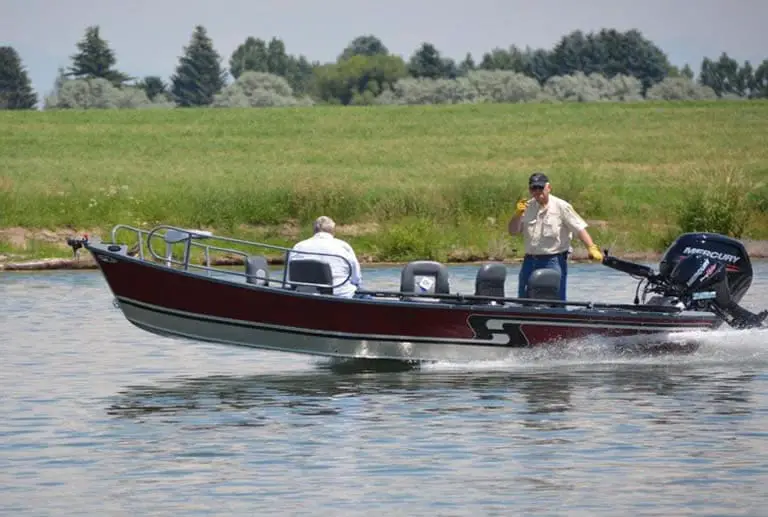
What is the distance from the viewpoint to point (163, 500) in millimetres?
11234

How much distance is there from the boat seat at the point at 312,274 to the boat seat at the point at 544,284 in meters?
1.84

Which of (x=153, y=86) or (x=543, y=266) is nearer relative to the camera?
(x=543, y=266)

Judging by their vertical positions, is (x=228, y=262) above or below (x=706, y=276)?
below

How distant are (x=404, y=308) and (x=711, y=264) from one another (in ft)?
9.63

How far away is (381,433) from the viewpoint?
13656 mm

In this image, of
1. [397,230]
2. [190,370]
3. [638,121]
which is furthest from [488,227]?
[638,121]

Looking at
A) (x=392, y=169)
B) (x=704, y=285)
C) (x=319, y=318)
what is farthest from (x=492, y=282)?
(x=392, y=169)

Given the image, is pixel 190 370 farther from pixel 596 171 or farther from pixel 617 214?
pixel 596 171

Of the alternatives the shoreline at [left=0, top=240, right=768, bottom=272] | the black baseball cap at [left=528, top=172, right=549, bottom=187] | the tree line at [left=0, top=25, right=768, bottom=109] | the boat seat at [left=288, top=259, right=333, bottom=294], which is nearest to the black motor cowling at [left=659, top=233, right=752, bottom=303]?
the black baseball cap at [left=528, top=172, right=549, bottom=187]

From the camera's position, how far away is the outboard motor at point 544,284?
16.9 m

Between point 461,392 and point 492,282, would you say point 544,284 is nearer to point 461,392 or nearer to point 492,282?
point 492,282

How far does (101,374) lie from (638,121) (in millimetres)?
49891

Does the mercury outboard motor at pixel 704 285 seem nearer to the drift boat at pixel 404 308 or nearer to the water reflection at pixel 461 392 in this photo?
the drift boat at pixel 404 308

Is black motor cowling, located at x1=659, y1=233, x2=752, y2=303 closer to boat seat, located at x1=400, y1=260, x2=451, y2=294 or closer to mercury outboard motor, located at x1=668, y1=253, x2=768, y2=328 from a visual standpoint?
mercury outboard motor, located at x1=668, y1=253, x2=768, y2=328
